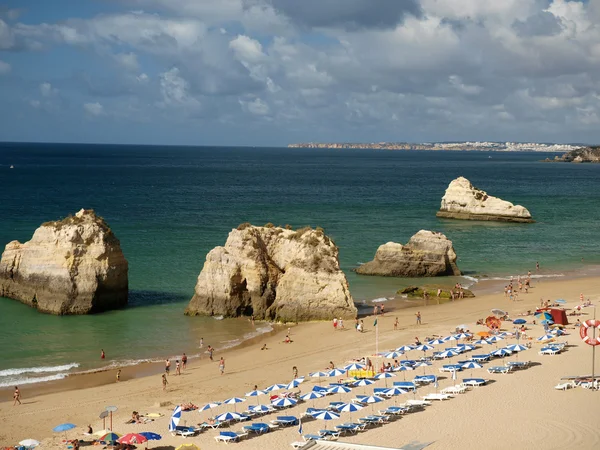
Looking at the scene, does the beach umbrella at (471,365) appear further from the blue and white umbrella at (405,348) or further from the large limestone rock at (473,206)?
the large limestone rock at (473,206)

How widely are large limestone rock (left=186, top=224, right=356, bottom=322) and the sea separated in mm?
1537

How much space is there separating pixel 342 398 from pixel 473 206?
72.0 m

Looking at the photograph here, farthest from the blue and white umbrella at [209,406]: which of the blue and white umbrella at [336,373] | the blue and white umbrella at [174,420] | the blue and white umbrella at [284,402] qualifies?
the blue and white umbrella at [336,373]

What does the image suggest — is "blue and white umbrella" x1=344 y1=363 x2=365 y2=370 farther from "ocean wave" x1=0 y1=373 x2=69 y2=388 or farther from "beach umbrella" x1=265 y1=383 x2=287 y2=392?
"ocean wave" x1=0 y1=373 x2=69 y2=388

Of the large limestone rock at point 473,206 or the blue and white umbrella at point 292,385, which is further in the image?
the large limestone rock at point 473,206

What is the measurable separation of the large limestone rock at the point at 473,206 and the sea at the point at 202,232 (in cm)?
302

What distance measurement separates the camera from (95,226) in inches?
1865

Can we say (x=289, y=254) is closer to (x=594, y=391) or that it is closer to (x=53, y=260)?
(x=53, y=260)

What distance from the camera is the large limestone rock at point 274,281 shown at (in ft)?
146

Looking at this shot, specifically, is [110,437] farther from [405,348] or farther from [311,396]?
[405,348]

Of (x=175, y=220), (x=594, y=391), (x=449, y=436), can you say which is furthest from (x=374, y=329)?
(x=175, y=220)

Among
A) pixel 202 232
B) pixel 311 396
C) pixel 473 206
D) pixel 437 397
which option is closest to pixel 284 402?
pixel 311 396

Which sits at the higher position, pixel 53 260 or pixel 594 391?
pixel 53 260

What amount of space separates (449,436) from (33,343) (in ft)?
78.6
